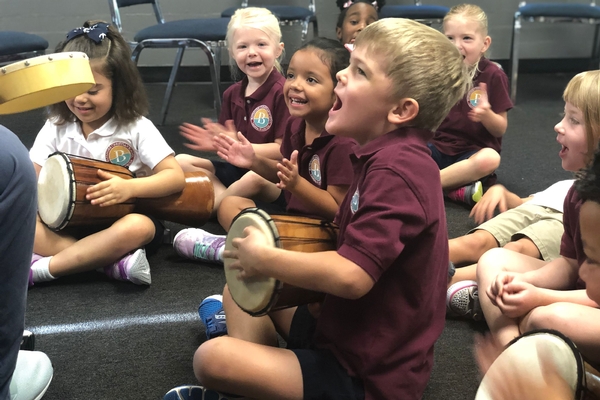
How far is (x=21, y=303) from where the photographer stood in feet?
4.12

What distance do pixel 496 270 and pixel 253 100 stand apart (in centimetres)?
123

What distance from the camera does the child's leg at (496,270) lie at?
159cm

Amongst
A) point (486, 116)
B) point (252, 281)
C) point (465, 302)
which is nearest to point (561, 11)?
point (486, 116)

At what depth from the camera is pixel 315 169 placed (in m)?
1.79

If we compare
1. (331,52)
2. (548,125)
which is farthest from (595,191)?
(548,125)

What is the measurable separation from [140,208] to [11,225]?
961mm

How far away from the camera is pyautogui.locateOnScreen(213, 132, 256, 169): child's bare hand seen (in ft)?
5.98

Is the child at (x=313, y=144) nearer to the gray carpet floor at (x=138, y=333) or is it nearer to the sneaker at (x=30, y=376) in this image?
the gray carpet floor at (x=138, y=333)

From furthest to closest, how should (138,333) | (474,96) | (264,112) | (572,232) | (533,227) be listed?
(474,96)
(264,112)
(533,227)
(138,333)
(572,232)

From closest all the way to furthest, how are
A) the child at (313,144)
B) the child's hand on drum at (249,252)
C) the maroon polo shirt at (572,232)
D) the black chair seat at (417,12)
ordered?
the child's hand on drum at (249,252), the maroon polo shirt at (572,232), the child at (313,144), the black chair seat at (417,12)

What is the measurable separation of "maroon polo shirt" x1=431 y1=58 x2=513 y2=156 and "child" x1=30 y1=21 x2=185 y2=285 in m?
1.31

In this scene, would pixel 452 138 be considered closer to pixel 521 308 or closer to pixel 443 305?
pixel 521 308

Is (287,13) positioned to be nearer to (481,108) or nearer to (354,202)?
(481,108)

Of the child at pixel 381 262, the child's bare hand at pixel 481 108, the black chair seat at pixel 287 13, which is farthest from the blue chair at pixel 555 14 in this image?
the child at pixel 381 262
